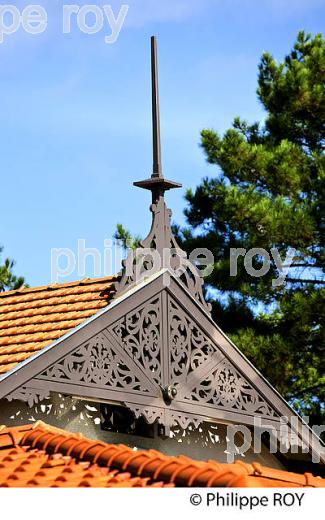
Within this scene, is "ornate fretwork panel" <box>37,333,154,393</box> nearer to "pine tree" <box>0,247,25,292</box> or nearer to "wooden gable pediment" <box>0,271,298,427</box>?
"wooden gable pediment" <box>0,271,298,427</box>

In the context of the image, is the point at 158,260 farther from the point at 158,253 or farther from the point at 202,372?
the point at 202,372

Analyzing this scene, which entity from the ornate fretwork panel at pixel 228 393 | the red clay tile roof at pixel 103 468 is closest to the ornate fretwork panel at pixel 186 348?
the ornate fretwork panel at pixel 228 393

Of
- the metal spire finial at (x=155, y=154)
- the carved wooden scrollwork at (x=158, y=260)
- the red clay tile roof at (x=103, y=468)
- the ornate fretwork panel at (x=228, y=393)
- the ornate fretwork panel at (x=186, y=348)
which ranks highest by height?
the metal spire finial at (x=155, y=154)

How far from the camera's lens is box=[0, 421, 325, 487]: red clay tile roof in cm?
713

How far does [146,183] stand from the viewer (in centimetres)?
1078

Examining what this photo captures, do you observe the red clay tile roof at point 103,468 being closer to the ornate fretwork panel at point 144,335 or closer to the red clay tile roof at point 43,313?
the red clay tile roof at point 43,313

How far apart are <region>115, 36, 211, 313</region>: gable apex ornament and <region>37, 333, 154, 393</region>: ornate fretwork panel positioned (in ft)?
1.80

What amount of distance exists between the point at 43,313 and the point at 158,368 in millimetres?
1279

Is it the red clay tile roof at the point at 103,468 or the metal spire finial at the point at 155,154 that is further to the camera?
the metal spire finial at the point at 155,154

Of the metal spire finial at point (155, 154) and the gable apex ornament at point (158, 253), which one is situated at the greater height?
the metal spire finial at point (155, 154)

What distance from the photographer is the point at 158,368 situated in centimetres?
1009

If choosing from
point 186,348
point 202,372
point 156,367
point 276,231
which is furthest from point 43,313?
point 276,231

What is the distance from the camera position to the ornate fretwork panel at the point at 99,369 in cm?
924
